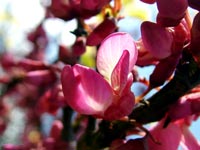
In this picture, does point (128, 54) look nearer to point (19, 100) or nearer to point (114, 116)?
point (114, 116)

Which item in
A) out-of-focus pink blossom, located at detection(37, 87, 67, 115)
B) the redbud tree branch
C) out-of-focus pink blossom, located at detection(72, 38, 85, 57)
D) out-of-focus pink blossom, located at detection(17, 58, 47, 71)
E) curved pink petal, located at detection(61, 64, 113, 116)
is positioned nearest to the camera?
curved pink petal, located at detection(61, 64, 113, 116)

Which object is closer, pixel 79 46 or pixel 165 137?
pixel 165 137

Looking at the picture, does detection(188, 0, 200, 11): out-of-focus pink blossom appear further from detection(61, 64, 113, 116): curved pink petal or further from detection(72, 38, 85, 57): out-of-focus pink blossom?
detection(72, 38, 85, 57): out-of-focus pink blossom

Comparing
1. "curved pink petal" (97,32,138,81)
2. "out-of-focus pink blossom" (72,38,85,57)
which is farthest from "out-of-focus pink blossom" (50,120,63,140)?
"curved pink petal" (97,32,138,81)

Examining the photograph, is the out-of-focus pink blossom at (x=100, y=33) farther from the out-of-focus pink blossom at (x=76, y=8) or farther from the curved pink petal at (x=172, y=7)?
the curved pink petal at (x=172, y=7)

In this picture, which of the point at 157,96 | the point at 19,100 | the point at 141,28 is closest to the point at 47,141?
the point at 157,96

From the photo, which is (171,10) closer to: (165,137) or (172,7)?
(172,7)

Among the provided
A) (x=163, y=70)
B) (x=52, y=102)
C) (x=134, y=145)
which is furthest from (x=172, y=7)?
(x=52, y=102)
